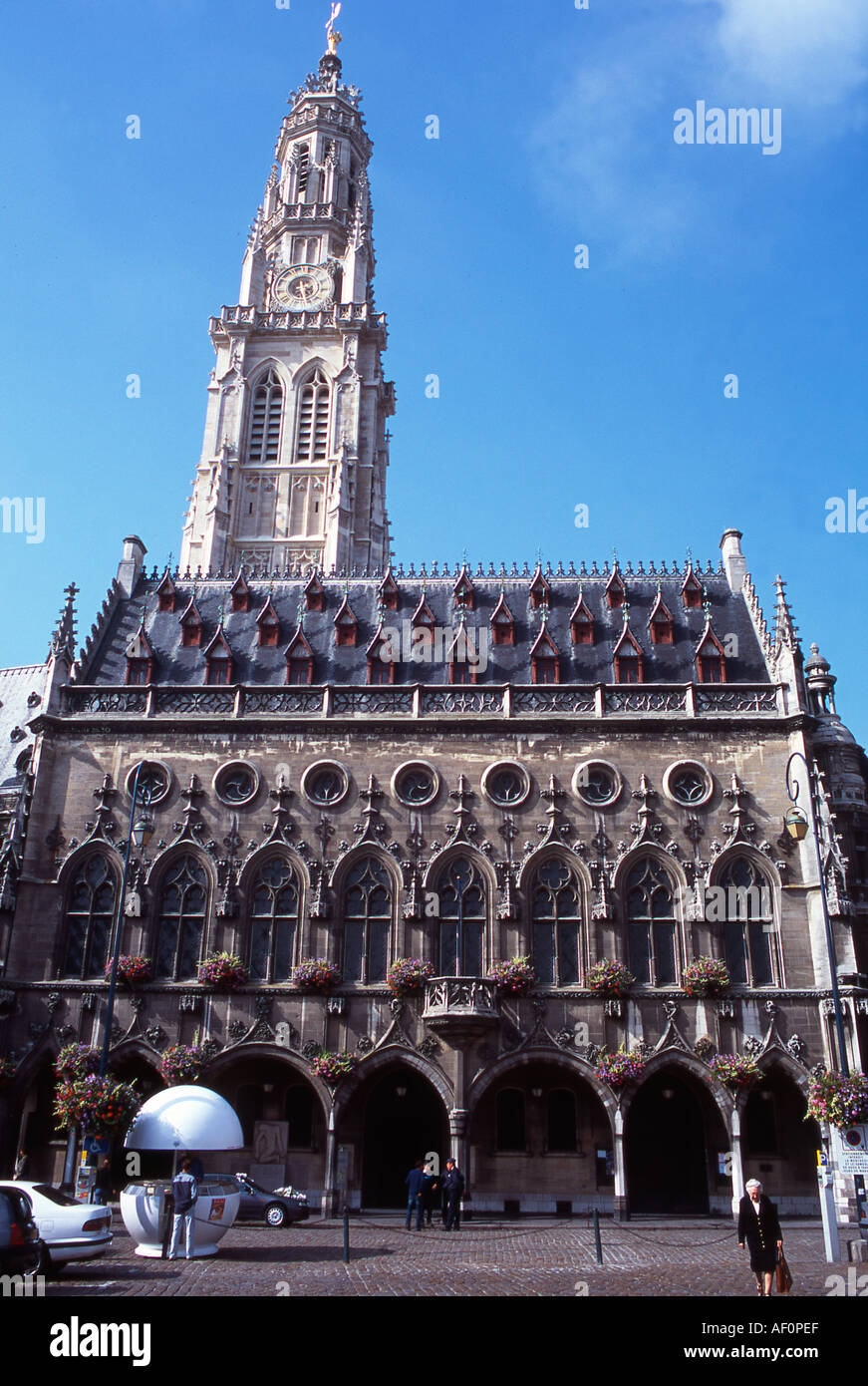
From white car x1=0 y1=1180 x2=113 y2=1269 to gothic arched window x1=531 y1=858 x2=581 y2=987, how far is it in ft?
51.8

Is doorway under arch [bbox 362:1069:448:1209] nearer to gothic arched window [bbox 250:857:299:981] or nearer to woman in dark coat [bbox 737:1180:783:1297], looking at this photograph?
gothic arched window [bbox 250:857:299:981]

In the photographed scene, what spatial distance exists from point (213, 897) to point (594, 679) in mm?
14917

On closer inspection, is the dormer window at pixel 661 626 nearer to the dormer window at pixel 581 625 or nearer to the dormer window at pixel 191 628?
the dormer window at pixel 581 625

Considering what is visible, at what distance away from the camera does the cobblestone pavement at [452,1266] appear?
16375 mm

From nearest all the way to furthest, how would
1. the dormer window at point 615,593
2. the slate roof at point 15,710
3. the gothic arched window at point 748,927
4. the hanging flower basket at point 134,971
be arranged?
the gothic arched window at point 748,927
the hanging flower basket at point 134,971
the dormer window at point 615,593
the slate roof at point 15,710

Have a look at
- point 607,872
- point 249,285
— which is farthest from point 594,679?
point 249,285

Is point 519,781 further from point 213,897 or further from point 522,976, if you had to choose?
point 213,897

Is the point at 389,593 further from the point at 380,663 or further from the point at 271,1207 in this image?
the point at 271,1207

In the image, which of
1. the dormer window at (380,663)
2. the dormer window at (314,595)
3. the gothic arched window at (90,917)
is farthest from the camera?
the dormer window at (314,595)

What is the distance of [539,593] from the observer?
3866 cm

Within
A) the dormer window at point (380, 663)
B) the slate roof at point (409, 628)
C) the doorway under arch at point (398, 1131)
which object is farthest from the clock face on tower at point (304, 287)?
the doorway under arch at point (398, 1131)

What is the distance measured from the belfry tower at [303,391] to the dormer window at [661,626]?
23.6 m

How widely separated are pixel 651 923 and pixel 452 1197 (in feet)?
33.9
